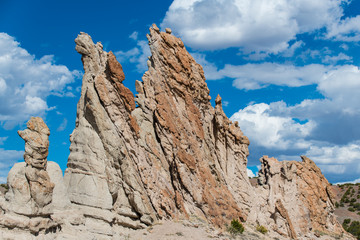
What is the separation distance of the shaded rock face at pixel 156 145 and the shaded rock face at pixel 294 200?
2.43 m

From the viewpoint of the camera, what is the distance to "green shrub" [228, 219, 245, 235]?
29.4 metres

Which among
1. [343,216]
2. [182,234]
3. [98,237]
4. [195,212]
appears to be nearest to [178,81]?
[195,212]

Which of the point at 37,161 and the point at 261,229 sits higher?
the point at 37,161

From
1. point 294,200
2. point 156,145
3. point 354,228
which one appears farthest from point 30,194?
point 354,228

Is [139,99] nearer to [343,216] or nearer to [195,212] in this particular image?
[195,212]

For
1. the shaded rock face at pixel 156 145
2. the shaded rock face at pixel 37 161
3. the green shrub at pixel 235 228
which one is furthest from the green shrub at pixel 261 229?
the shaded rock face at pixel 37 161

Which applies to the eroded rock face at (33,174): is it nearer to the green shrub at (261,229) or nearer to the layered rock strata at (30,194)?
the layered rock strata at (30,194)

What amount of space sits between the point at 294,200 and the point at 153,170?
50.7ft

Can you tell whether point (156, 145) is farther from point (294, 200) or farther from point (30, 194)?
point (294, 200)

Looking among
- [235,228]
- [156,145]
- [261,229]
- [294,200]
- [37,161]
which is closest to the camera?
[37,161]

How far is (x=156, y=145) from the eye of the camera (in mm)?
28906

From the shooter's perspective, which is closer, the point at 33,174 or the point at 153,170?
the point at 33,174

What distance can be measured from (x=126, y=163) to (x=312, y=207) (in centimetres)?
2056

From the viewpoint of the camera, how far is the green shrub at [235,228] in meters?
29.4
